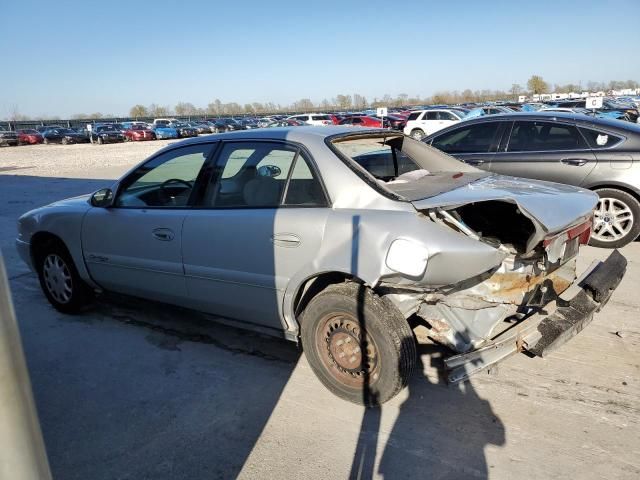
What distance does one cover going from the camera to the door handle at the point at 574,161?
19.4 feet

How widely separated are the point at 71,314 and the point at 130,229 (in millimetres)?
1292

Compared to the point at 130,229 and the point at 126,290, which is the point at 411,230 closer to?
the point at 130,229

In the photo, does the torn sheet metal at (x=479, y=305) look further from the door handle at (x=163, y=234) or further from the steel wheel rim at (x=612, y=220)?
the steel wheel rim at (x=612, y=220)

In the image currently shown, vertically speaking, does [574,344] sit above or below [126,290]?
below

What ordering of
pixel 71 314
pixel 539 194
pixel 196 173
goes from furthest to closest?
1. pixel 71 314
2. pixel 196 173
3. pixel 539 194

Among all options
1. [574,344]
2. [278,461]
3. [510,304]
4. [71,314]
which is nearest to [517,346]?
[510,304]

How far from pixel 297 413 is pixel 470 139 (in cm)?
501

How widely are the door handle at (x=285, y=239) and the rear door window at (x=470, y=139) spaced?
4396mm

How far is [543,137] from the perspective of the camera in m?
6.27

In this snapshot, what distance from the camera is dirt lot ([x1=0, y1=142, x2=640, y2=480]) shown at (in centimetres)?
255

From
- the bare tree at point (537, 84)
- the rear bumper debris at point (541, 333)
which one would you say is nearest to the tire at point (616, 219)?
the rear bumper debris at point (541, 333)

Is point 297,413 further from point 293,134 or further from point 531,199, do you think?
point 531,199

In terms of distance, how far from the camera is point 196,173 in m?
3.76

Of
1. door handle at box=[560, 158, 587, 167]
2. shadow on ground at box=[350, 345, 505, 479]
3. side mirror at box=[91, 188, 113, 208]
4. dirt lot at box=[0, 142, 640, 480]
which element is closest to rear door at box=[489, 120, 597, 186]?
door handle at box=[560, 158, 587, 167]
